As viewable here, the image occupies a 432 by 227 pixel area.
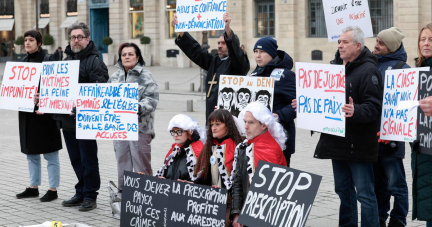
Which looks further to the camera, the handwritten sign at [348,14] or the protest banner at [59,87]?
the protest banner at [59,87]

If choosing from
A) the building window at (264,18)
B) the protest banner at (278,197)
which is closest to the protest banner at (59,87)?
the protest banner at (278,197)

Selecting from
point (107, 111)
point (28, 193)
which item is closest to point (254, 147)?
point (107, 111)

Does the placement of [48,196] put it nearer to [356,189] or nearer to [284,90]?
[284,90]

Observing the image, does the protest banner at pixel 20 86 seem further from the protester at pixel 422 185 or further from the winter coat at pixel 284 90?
the protester at pixel 422 185

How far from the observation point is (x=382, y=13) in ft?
93.1

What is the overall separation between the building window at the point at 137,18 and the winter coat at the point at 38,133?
32558mm

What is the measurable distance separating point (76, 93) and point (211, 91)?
5.25ft

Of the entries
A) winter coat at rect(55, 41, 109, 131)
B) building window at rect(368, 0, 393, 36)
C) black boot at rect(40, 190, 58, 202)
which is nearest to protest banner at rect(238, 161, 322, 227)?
winter coat at rect(55, 41, 109, 131)

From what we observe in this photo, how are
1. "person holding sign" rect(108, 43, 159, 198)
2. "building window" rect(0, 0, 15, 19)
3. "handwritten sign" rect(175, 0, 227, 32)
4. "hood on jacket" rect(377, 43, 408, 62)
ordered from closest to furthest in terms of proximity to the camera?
1. "hood on jacket" rect(377, 43, 408, 62)
2. "person holding sign" rect(108, 43, 159, 198)
3. "handwritten sign" rect(175, 0, 227, 32)
4. "building window" rect(0, 0, 15, 19)

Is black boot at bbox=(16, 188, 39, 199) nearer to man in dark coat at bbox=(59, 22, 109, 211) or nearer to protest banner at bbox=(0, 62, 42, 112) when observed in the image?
man in dark coat at bbox=(59, 22, 109, 211)

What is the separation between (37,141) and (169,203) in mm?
2807

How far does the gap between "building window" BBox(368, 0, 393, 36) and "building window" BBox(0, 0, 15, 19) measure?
102ft

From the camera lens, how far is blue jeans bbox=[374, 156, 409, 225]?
6.19m

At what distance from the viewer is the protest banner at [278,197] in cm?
488
